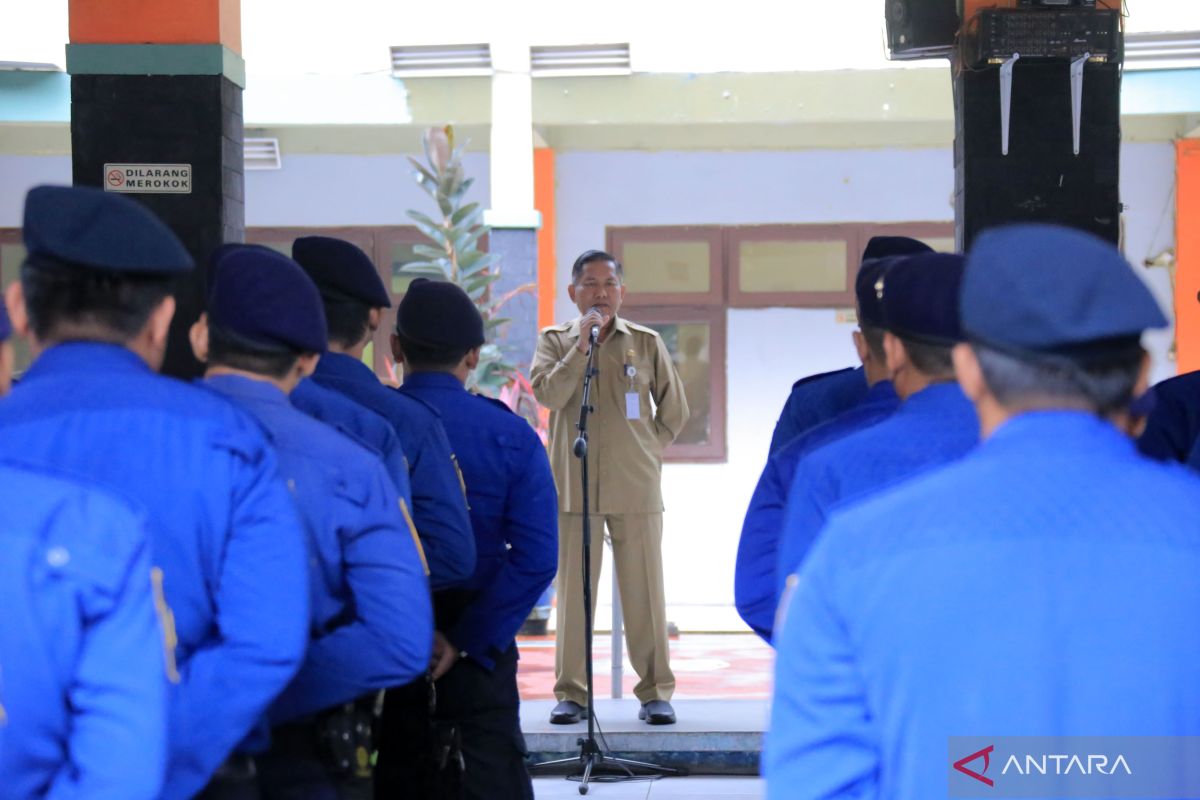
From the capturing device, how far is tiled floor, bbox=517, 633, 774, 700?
21.3 feet

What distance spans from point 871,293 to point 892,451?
0.61 m

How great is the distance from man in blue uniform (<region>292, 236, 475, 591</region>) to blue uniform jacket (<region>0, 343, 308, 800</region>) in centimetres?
115

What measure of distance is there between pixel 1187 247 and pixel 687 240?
10.1 ft

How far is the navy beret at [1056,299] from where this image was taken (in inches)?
50.8

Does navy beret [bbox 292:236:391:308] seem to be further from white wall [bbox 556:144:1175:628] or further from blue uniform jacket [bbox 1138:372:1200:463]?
white wall [bbox 556:144:1175:628]

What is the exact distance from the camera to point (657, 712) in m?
5.28

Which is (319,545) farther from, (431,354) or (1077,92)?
(1077,92)

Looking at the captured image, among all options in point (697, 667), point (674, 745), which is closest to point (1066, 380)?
point (674, 745)

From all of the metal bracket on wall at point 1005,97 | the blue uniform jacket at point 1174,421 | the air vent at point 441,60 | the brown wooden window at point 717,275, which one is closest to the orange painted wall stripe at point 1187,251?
the brown wooden window at point 717,275

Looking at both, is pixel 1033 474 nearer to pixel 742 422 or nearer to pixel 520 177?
pixel 520 177

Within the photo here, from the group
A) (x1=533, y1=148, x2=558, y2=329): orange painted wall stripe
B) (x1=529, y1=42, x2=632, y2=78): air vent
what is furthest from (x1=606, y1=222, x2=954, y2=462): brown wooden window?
(x1=529, y1=42, x2=632, y2=78): air vent

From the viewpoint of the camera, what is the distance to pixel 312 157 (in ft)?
31.7

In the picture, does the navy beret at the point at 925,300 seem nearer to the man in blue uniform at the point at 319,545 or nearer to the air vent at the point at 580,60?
the man in blue uniform at the point at 319,545

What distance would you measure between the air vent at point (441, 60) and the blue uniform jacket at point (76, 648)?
735cm
